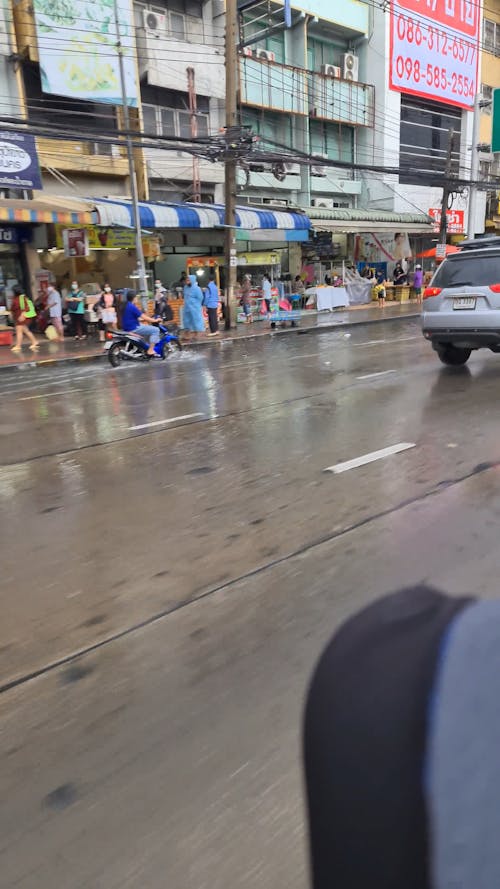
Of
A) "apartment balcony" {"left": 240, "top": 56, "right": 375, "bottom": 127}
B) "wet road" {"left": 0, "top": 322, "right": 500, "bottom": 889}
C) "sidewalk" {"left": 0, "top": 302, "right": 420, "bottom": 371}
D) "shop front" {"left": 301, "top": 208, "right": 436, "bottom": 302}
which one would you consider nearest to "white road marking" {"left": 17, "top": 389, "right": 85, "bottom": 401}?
"wet road" {"left": 0, "top": 322, "right": 500, "bottom": 889}

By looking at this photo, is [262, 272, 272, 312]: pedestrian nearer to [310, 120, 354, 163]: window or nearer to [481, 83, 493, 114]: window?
[310, 120, 354, 163]: window

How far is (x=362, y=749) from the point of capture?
81cm

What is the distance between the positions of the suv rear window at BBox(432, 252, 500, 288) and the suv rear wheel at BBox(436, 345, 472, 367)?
1177 mm

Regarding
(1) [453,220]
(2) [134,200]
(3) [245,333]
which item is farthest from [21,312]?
(1) [453,220]

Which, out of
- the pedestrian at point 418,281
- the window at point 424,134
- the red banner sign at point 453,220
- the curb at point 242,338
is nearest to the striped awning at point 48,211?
the curb at point 242,338

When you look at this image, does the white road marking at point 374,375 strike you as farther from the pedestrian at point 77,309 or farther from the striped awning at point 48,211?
the pedestrian at point 77,309

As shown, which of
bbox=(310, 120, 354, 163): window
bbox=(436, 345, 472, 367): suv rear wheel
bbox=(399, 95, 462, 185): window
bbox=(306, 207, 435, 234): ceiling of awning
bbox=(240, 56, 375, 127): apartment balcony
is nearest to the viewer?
bbox=(436, 345, 472, 367): suv rear wheel

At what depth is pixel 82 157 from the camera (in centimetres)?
2144

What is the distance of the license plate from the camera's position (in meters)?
9.38

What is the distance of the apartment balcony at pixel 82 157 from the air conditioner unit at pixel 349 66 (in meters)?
14.6

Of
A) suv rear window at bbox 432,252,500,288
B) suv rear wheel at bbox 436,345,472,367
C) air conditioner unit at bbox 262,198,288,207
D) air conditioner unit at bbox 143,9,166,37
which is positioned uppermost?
air conditioner unit at bbox 143,9,166,37

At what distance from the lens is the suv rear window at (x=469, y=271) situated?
9203 millimetres

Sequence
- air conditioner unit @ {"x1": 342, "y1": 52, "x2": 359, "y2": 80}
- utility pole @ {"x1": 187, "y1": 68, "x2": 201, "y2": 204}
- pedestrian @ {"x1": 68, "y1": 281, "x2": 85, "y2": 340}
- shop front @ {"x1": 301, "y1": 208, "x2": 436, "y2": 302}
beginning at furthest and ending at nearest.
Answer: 1. air conditioner unit @ {"x1": 342, "y1": 52, "x2": 359, "y2": 80}
2. shop front @ {"x1": 301, "y1": 208, "x2": 436, "y2": 302}
3. utility pole @ {"x1": 187, "y1": 68, "x2": 201, "y2": 204}
4. pedestrian @ {"x1": 68, "y1": 281, "x2": 85, "y2": 340}

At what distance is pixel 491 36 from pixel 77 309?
35006mm
